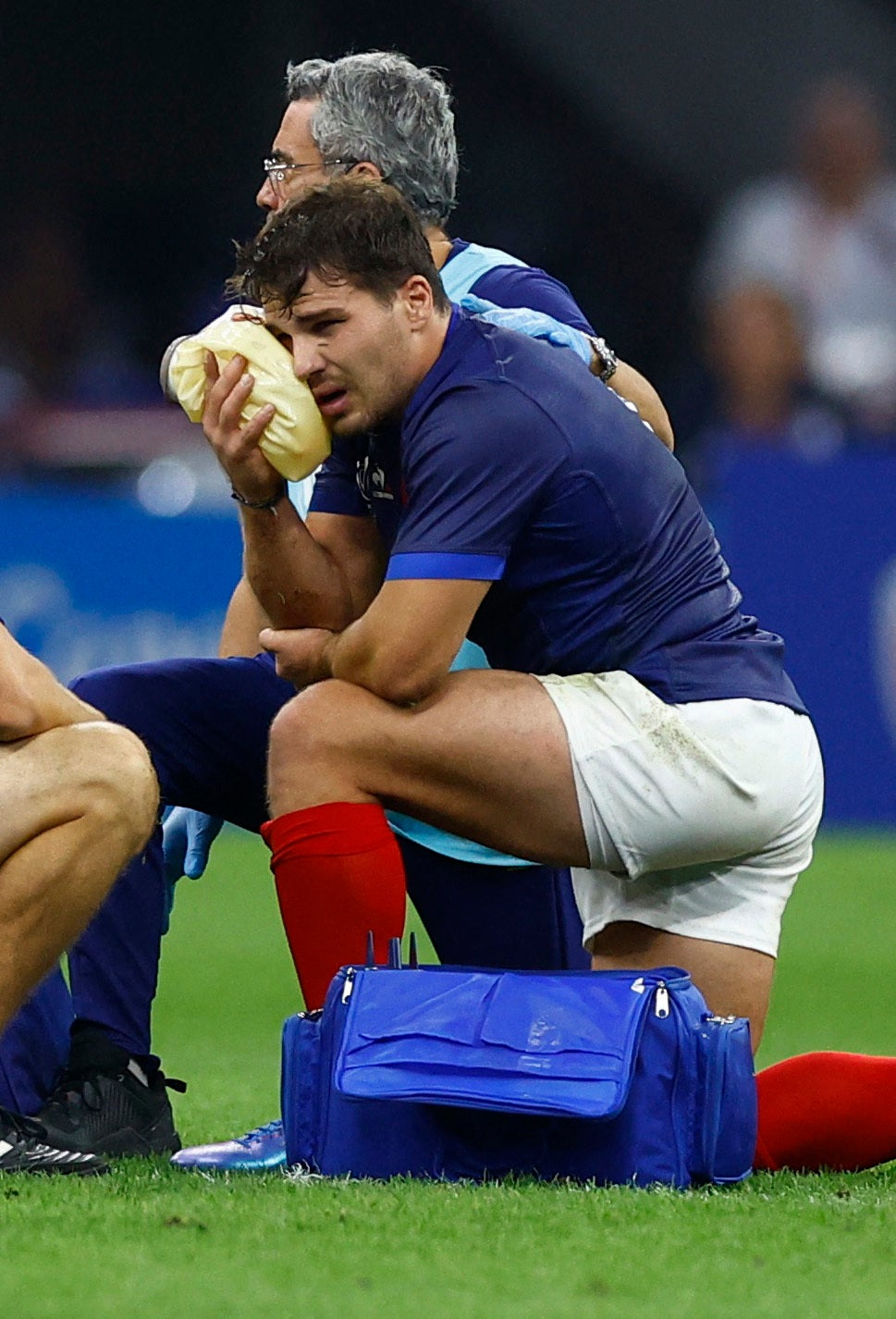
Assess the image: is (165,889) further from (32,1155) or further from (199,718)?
(32,1155)

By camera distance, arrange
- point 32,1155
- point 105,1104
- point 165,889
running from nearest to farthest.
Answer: point 32,1155
point 105,1104
point 165,889

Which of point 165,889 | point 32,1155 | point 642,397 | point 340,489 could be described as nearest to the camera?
point 32,1155

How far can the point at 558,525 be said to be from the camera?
3.66 meters

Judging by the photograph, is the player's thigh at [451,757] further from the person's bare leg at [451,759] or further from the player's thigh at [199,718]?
the player's thigh at [199,718]

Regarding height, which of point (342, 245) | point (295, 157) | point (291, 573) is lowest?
point (291, 573)

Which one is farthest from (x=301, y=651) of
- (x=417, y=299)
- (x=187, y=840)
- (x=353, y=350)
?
(x=187, y=840)

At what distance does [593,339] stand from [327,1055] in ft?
5.04

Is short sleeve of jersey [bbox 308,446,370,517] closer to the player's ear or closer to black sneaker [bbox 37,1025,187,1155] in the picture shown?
the player's ear

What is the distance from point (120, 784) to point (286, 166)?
1.68 meters

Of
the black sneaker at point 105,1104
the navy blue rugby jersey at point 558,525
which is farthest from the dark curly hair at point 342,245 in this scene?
the black sneaker at point 105,1104

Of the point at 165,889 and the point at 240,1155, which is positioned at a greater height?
the point at 165,889

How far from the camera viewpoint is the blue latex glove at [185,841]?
4.33 metres

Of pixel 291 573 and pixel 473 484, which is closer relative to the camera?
pixel 473 484

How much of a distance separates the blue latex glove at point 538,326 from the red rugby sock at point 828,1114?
4.24 feet
